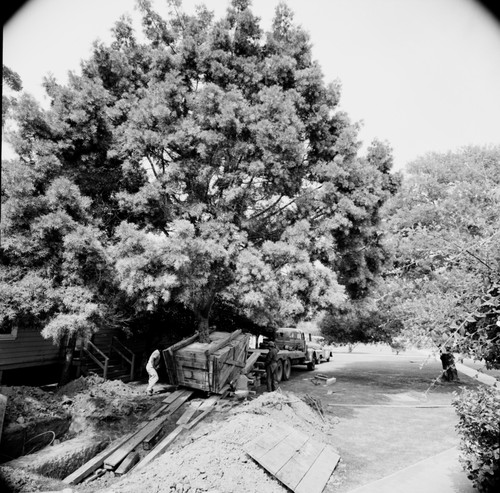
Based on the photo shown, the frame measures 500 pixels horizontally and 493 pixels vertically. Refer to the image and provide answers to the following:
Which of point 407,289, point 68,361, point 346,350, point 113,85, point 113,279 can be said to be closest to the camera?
point 113,279

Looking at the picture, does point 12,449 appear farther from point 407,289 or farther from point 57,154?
point 407,289

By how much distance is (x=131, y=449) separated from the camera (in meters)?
6.82

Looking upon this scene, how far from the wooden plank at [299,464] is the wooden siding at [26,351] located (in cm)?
886

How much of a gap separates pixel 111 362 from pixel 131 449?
28.6ft

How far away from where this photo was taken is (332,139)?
11.6 m

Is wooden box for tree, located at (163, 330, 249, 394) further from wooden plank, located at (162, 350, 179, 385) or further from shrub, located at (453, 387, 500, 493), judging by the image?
shrub, located at (453, 387, 500, 493)

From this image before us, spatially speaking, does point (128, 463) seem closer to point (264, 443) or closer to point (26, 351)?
point (264, 443)

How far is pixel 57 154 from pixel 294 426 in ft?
31.7

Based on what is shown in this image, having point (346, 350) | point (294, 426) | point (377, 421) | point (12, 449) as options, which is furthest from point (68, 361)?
point (346, 350)

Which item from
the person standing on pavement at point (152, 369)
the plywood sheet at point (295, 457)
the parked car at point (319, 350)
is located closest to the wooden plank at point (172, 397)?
the person standing on pavement at point (152, 369)

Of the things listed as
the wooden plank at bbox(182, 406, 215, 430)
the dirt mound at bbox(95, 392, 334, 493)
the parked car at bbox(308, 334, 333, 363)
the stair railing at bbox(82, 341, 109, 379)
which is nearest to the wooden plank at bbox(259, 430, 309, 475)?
the dirt mound at bbox(95, 392, 334, 493)

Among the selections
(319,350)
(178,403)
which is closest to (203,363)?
(178,403)

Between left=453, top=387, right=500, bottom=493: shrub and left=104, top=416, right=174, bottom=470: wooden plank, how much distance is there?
6052 mm

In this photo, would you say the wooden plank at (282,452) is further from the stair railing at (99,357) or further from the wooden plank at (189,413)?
the stair railing at (99,357)
